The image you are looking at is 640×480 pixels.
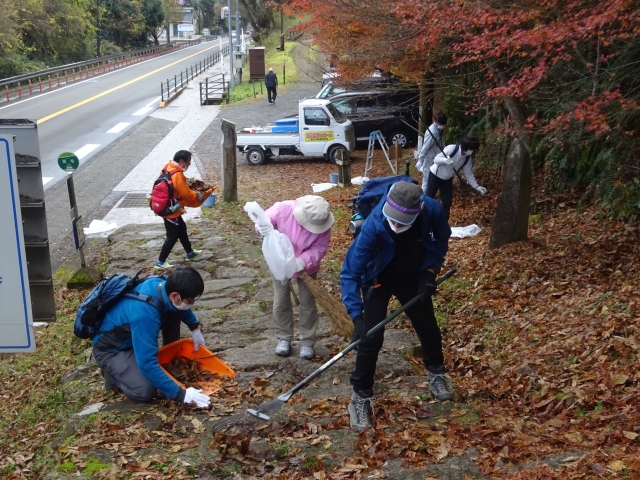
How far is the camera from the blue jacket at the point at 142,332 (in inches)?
177

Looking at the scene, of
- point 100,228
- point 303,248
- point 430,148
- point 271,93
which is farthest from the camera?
point 271,93

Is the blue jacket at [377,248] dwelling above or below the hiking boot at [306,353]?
above

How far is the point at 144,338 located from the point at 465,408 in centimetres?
230

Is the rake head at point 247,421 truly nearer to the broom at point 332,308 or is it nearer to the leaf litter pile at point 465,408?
the leaf litter pile at point 465,408

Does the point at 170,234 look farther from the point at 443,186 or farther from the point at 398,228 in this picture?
the point at 398,228

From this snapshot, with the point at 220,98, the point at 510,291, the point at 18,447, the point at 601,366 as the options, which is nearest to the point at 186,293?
the point at 18,447

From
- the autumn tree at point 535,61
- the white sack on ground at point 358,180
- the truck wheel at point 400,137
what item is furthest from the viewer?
the truck wheel at point 400,137

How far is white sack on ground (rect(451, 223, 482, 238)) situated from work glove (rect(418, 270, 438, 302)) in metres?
5.93

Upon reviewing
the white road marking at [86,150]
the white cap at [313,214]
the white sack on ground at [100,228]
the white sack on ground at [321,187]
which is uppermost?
the white cap at [313,214]

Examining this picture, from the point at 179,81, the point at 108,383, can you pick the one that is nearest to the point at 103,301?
the point at 108,383

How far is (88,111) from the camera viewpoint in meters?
28.1

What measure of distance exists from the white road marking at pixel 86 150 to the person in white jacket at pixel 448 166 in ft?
42.6

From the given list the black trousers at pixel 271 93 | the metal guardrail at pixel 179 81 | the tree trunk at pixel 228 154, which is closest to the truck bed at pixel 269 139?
the tree trunk at pixel 228 154

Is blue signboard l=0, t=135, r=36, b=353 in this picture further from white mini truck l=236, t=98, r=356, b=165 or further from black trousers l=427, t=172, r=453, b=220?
white mini truck l=236, t=98, r=356, b=165
